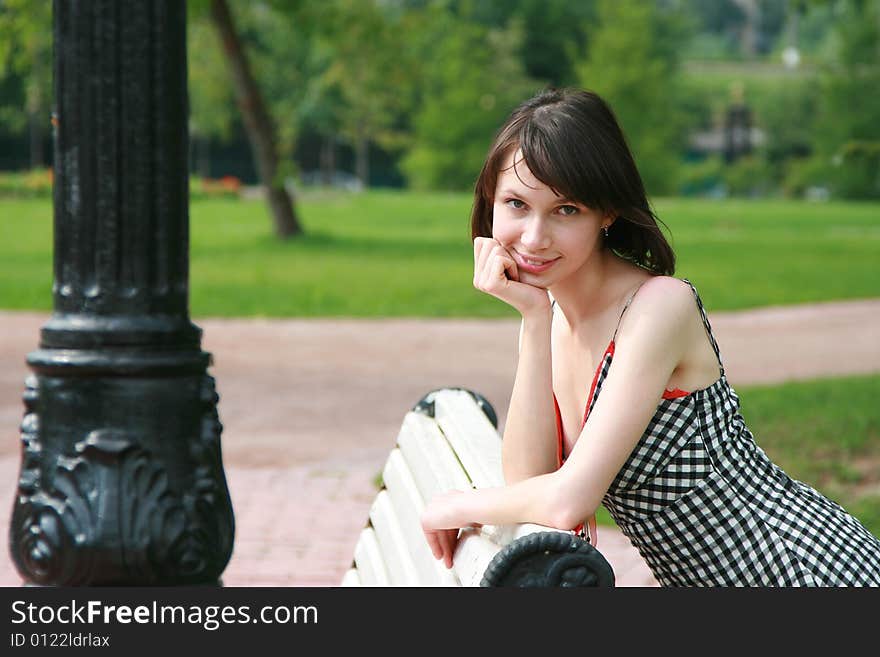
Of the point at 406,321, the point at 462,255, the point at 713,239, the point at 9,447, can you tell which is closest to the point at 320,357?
the point at 406,321

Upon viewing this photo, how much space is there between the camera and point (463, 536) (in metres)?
2.39

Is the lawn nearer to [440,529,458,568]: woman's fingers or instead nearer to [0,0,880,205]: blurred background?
[0,0,880,205]: blurred background

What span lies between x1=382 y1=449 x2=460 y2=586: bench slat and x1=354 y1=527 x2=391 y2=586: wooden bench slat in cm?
10

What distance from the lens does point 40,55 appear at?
36656 mm

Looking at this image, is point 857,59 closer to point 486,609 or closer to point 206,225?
point 206,225

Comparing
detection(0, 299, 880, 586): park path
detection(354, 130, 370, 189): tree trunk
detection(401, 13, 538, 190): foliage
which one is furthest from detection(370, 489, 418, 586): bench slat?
detection(354, 130, 370, 189): tree trunk

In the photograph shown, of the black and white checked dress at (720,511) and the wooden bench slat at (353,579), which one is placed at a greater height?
the black and white checked dress at (720,511)

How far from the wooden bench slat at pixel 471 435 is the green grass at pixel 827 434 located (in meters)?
2.77

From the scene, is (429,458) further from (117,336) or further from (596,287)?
(117,336)

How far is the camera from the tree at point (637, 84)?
185 ft

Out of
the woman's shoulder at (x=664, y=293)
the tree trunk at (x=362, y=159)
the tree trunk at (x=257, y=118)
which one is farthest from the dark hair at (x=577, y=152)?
the tree trunk at (x=362, y=159)

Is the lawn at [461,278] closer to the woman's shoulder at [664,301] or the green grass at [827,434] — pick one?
the green grass at [827,434]

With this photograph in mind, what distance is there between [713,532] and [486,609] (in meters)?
0.57

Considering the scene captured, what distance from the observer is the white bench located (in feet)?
6.19
